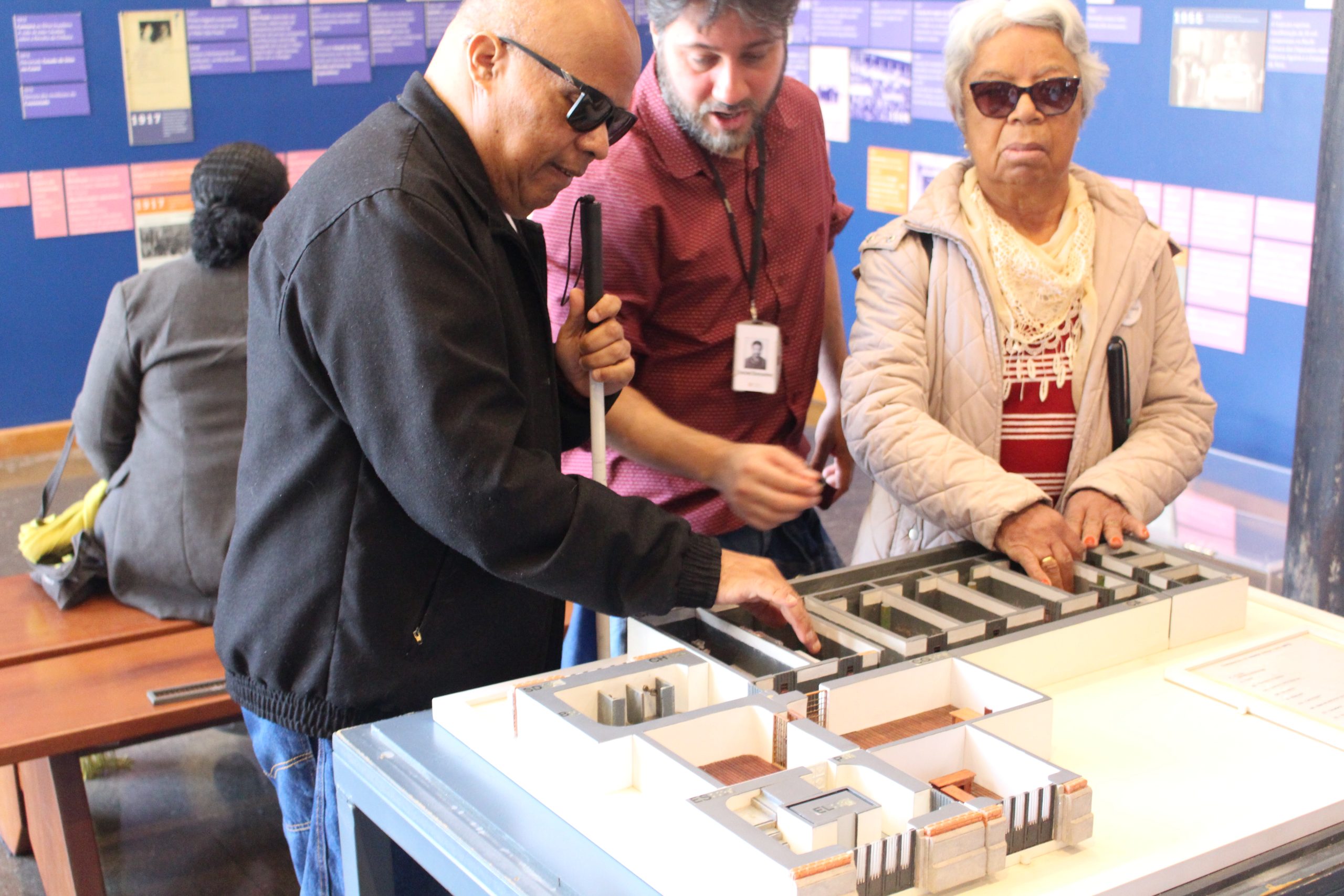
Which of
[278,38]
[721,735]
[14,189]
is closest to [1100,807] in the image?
[721,735]

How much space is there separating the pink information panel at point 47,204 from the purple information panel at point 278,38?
97cm

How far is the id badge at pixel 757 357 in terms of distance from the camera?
219 centimetres

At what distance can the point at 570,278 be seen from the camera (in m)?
2.07

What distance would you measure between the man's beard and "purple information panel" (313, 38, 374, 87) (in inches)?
174

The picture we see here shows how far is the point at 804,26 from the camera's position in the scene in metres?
6.29

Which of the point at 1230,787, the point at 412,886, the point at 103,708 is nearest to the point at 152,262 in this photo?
the point at 103,708

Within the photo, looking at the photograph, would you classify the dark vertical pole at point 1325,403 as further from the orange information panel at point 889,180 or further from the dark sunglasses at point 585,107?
the orange information panel at point 889,180

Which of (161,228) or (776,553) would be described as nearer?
(776,553)

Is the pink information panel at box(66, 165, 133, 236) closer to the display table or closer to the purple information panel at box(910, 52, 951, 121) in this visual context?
the purple information panel at box(910, 52, 951, 121)

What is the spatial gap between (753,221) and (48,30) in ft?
14.2

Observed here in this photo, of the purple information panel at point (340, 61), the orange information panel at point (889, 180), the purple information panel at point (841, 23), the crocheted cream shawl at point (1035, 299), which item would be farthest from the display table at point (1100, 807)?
the purple information panel at point (340, 61)

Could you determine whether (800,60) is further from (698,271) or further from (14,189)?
(698,271)

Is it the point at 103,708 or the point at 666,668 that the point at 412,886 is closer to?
the point at 666,668

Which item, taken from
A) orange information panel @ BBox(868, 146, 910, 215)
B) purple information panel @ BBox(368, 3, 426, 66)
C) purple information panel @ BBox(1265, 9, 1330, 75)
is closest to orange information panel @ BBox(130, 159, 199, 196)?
purple information panel @ BBox(368, 3, 426, 66)
